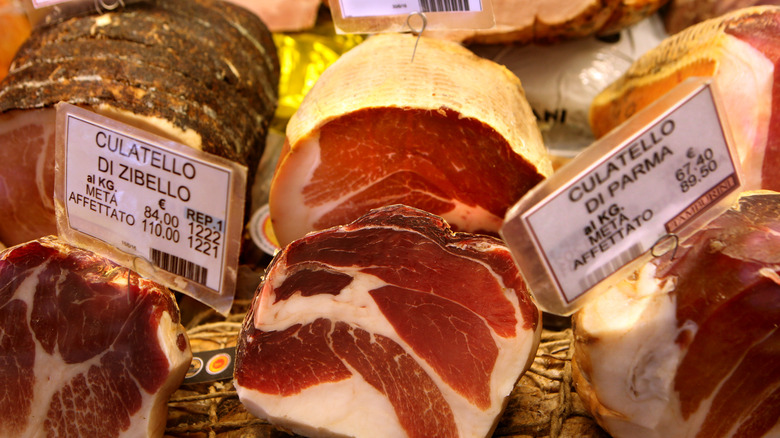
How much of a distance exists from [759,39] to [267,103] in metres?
1.66

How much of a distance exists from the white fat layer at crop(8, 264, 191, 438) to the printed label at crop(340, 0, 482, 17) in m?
0.92

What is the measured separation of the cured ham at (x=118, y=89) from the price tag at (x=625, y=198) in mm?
1095

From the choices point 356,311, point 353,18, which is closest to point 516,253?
point 356,311

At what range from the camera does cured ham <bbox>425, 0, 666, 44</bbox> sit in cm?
239

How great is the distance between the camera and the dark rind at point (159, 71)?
1.78 metres

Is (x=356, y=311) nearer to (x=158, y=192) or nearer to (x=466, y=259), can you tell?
(x=466, y=259)

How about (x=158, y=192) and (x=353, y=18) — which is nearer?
(x=158, y=192)

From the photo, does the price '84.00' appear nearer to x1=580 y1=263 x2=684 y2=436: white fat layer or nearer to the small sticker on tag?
x1=580 y1=263 x2=684 y2=436: white fat layer

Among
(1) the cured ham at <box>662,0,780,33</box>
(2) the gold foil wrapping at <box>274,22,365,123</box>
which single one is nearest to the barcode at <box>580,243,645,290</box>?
(1) the cured ham at <box>662,0,780,33</box>

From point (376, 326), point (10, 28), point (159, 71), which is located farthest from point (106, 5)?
point (376, 326)

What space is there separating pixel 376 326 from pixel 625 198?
0.61 m

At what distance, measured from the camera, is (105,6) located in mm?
2059

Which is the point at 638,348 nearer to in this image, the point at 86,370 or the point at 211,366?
the point at 211,366

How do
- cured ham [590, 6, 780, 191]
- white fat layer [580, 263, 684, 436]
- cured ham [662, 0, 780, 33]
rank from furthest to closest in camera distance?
1. cured ham [662, 0, 780, 33]
2. cured ham [590, 6, 780, 191]
3. white fat layer [580, 263, 684, 436]
